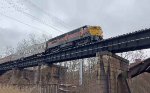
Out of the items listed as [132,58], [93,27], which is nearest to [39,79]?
[93,27]

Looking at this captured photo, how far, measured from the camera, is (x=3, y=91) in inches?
551

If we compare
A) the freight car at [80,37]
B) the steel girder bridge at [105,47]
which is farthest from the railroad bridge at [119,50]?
the freight car at [80,37]

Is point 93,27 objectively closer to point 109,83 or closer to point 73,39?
point 73,39

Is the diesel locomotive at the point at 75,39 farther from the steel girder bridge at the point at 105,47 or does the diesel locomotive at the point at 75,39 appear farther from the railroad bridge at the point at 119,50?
the railroad bridge at the point at 119,50

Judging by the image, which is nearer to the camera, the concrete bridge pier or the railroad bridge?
the railroad bridge

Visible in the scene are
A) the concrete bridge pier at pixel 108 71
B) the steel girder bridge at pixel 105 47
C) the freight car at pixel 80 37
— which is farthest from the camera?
the freight car at pixel 80 37

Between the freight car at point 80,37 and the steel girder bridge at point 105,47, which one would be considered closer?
the steel girder bridge at point 105,47

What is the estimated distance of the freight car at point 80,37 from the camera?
30.4 m

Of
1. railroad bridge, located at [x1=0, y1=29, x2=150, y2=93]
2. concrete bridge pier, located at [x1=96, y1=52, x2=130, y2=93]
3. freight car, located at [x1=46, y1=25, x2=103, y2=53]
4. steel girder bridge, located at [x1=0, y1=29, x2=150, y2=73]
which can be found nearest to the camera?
railroad bridge, located at [x1=0, y1=29, x2=150, y2=93]

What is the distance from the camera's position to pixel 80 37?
31453 millimetres

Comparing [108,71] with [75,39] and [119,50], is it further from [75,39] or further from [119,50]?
[75,39]

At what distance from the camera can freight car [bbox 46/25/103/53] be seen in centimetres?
3042

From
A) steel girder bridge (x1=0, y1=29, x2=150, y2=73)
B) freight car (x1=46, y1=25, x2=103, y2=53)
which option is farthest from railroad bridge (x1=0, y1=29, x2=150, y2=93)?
freight car (x1=46, y1=25, x2=103, y2=53)

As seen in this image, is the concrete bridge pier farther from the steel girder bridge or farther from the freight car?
the freight car
